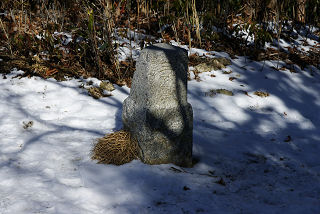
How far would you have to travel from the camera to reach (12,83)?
4.39m

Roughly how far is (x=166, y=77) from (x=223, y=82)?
2823 mm

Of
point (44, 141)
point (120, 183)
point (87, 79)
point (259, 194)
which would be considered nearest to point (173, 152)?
point (120, 183)

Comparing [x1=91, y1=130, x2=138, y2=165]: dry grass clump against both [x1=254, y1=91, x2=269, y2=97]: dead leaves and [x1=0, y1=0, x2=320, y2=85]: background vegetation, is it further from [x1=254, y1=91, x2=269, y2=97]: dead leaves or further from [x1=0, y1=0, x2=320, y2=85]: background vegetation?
[x1=254, y1=91, x2=269, y2=97]: dead leaves

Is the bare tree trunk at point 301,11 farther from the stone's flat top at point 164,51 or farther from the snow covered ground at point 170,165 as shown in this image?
the stone's flat top at point 164,51

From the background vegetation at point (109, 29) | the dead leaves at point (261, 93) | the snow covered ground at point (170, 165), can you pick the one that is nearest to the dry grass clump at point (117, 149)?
the snow covered ground at point (170, 165)

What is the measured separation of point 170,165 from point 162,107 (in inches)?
25.0

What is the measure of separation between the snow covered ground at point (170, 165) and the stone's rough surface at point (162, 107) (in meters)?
0.18

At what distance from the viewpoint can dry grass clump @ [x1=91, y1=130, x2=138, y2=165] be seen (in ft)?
9.33

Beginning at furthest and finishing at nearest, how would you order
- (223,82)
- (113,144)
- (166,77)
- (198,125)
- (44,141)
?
1. (223,82)
2. (198,125)
3. (44,141)
4. (113,144)
5. (166,77)

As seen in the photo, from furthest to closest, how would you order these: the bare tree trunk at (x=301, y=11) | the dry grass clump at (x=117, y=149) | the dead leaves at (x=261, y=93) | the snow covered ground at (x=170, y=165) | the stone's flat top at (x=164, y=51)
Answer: the bare tree trunk at (x=301, y=11) < the dead leaves at (x=261, y=93) < the dry grass clump at (x=117, y=149) < the stone's flat top at (x=164, y=51) < the snow covered ground at (x=170, y=165)

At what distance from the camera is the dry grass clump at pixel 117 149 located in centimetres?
284

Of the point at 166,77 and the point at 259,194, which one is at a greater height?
the point at 166,77

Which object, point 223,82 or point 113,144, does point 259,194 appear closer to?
point 113,144

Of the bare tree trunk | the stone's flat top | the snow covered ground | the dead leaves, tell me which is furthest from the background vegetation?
the stone's flat top
